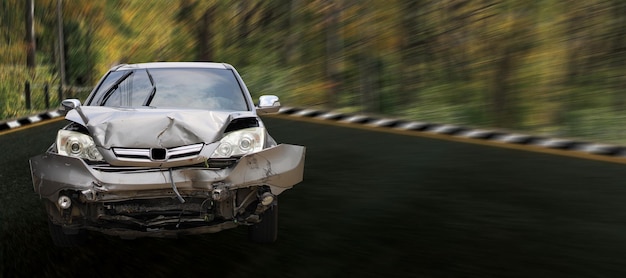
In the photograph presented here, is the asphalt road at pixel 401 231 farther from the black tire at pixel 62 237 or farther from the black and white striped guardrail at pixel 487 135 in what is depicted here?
the black and white striped guardrail at pixel 487 135

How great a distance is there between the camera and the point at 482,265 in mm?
5168

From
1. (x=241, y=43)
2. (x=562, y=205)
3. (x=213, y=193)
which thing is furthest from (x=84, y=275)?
(x=241, y=43)

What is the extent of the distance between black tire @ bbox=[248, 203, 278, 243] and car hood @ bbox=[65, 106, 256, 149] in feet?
2.21

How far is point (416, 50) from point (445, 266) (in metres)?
18.9

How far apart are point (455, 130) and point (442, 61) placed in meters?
9.13

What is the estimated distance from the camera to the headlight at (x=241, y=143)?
558 centimetres

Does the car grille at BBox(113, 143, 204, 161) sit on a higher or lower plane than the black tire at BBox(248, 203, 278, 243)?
higher

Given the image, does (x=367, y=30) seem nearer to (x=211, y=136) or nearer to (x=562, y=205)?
(x=562, y=205)

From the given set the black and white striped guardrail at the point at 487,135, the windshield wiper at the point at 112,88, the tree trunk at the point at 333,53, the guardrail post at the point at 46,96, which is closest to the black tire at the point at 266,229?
the windshield wiper at the point at 112,88

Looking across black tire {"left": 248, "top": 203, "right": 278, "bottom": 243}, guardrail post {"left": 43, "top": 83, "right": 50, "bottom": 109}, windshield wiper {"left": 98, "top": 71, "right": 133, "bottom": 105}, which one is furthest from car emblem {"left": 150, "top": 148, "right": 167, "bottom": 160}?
guardrail post {"left": 43, "top": 83, "right": 50, "bottom": 109}

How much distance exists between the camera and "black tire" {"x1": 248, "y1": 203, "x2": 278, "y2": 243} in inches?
230

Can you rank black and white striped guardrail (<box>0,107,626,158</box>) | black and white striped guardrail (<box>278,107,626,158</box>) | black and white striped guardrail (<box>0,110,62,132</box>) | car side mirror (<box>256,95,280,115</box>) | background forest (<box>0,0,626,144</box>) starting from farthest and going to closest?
background forest (<box>0,0,626,144</box>) → black and white striped guardrail (<box>0,110,62,132</box>) → black and white striped guardrail (<box>0,107,626,158</box>) → black and white striped guardrail (<box>278,107,626,158</box>) → car side mirror (<box>256,95,280,115</box>)

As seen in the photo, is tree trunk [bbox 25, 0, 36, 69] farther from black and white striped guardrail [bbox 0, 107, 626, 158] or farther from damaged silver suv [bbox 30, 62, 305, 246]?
damaged silver suv [bbox 30, 62, 305, 246]

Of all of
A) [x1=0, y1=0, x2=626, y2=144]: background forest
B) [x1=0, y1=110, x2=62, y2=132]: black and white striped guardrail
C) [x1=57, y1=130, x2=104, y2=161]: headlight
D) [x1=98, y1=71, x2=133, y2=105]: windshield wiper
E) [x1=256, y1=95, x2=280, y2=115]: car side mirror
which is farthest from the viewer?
[x1=0, y1=0, x2=626, y2=144]: background forest
